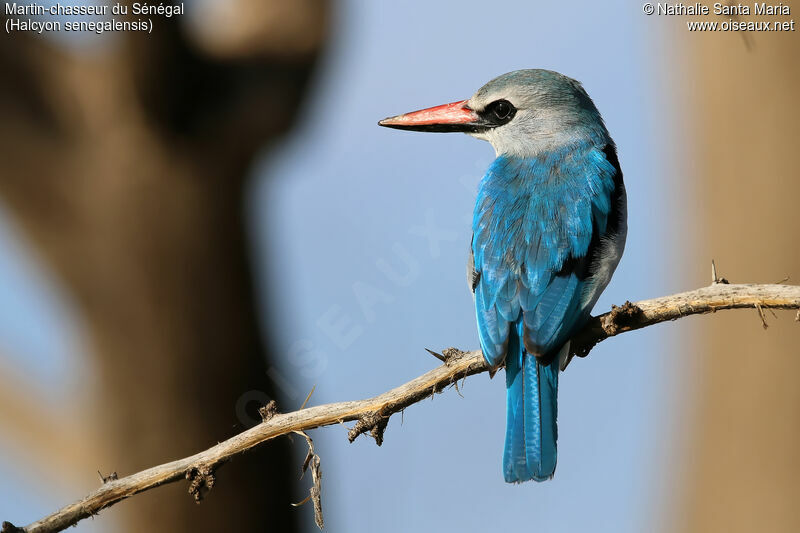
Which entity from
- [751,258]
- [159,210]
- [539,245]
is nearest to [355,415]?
[539,245]

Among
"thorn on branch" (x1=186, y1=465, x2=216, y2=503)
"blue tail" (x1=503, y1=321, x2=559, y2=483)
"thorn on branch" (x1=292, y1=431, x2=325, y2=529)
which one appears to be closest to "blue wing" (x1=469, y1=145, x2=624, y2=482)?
"blue tail" (x1=503, y1=321, x2=559, y2=483)

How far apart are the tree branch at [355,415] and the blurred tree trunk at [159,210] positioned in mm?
4580

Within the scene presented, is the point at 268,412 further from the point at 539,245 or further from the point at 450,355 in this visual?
the point at 539,245

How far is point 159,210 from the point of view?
7.79 meters

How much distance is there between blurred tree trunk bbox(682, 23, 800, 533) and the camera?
20.2 ft

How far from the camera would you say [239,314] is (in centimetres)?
785

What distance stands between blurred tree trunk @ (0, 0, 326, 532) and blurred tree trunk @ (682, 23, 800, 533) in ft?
11.0

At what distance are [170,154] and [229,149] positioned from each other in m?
0.59

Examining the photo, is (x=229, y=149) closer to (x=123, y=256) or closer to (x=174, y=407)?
(x=123, y=256)

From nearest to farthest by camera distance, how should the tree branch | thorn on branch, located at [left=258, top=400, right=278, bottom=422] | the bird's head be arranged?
the tree branch → thorn on branch, located at [left=258, top=400, right=278, bottom=422] → the bird's head

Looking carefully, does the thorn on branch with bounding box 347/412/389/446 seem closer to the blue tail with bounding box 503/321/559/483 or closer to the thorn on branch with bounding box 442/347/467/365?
the thorn on branch with bounding box 442/347/467/365

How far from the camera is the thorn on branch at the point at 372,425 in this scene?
2.65 m

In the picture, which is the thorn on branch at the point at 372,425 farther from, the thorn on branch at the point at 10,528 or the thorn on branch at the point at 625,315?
the thorn on branch at the point at 10,528

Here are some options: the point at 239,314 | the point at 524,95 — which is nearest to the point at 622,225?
the point at 524,95
